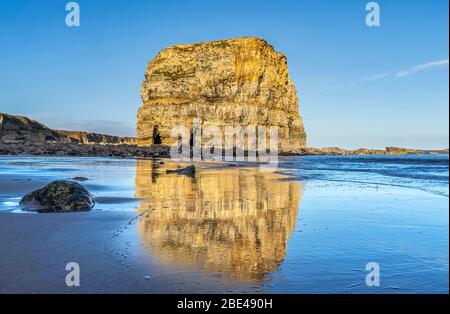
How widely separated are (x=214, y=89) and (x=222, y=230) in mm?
86482

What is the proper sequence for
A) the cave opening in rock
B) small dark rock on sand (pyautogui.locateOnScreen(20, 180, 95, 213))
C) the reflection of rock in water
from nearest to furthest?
the reflection of rock in water
small dark rock on sand (pyautogui.locateOnScreen(20, 180, 95, 213))
the cave opening in rock

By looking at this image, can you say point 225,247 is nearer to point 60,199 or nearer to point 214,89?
point 60,199

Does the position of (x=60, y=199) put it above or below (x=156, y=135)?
below

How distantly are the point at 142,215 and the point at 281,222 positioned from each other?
8.79 feet

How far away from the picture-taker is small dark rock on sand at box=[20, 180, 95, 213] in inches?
320

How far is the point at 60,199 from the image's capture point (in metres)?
8.30

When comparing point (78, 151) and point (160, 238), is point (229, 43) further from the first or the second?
point (160, 238)

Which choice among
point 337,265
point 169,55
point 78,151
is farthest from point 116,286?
point 169,55

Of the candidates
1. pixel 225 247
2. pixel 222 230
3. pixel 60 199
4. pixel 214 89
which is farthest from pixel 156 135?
pixel 225 247

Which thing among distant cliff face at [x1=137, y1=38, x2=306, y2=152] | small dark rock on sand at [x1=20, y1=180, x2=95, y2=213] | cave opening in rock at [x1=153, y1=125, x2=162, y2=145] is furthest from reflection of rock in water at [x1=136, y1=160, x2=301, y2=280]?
cave opening in rock at [x1=153, y1=125, x2=162, y2=145]

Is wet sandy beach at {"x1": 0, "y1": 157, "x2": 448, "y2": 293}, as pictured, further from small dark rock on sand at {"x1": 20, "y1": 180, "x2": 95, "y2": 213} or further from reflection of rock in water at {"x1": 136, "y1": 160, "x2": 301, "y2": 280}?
small dark rock on sand at {"x1": 20, "y1": 180, "x2": 95, "y2": 213}

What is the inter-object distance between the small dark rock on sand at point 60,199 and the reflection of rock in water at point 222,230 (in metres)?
1.28

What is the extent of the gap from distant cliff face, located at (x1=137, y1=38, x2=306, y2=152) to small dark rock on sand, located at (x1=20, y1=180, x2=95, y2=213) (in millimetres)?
77714

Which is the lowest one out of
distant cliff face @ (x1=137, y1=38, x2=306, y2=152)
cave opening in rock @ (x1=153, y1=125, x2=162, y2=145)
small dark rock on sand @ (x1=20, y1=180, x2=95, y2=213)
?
small dark rock on sand @ (x1=20, y1=180, x2=95, y2=213)
